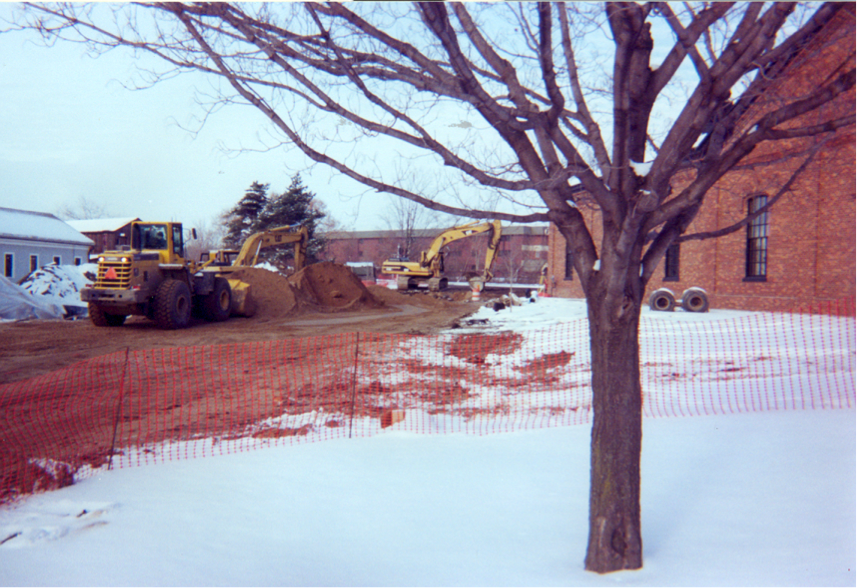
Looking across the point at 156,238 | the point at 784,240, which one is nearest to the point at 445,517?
the point at 156,238

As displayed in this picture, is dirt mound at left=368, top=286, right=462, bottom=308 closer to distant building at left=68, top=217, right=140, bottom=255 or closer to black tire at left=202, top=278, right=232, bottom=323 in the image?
black tire at left=202, top=278, right=232, bottom=323

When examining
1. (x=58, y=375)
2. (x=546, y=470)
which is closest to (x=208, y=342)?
(x=58, y=375)

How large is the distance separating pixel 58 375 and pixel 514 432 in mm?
9112

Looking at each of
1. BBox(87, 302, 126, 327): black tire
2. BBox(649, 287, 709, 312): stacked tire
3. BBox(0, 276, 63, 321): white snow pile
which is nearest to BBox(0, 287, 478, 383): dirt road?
BBox(87, 302, 126, 327): black tire

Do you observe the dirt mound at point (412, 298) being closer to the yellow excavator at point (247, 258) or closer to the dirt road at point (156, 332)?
the dirt road at point (156, 332)

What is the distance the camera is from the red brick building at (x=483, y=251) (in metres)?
50.2

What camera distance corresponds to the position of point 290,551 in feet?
13.1

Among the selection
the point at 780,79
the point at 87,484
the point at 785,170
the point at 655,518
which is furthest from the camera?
the point at 785,170

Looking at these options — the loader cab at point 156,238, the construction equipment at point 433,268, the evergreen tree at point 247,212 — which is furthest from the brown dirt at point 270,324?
the evergreen tree at point 247,212

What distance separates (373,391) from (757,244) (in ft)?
47.3

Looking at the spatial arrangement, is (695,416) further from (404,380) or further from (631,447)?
(404,380)

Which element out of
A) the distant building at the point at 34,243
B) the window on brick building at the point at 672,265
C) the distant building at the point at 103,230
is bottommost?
the window on brick building at the point at 672,265

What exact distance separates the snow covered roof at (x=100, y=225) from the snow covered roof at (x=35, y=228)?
17.5m

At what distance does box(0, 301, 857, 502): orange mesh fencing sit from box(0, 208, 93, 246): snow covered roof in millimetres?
27097
